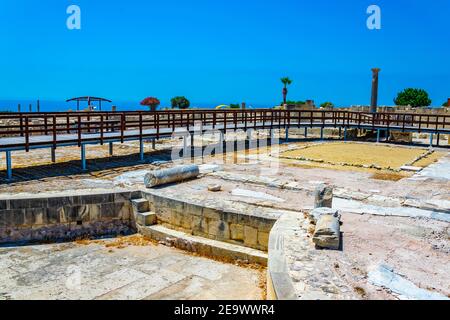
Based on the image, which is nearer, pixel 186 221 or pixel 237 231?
pixel 237 231

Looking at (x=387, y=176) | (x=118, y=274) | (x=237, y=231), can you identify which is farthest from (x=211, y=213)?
(x=387, y=176)

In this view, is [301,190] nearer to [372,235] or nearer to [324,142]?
[372,235]

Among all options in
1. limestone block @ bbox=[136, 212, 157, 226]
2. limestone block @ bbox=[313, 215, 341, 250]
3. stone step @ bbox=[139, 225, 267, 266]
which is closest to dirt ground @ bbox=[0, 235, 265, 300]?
stone step @ bbox=[139, 225, 267, 266]

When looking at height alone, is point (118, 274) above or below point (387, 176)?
below

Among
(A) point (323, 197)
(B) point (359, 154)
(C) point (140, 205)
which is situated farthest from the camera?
(B) point (359, 154)

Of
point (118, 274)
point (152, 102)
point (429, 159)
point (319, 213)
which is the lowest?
point (118, 274)

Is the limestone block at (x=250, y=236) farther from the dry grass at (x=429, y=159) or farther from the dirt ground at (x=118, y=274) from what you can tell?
the dry grass at (x=429, y=159)

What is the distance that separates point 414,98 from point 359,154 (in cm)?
5066

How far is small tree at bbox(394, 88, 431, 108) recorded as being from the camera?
61.7 metres

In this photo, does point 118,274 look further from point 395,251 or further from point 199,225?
point 395,251

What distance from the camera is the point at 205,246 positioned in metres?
9.13

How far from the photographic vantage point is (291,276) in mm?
5824
